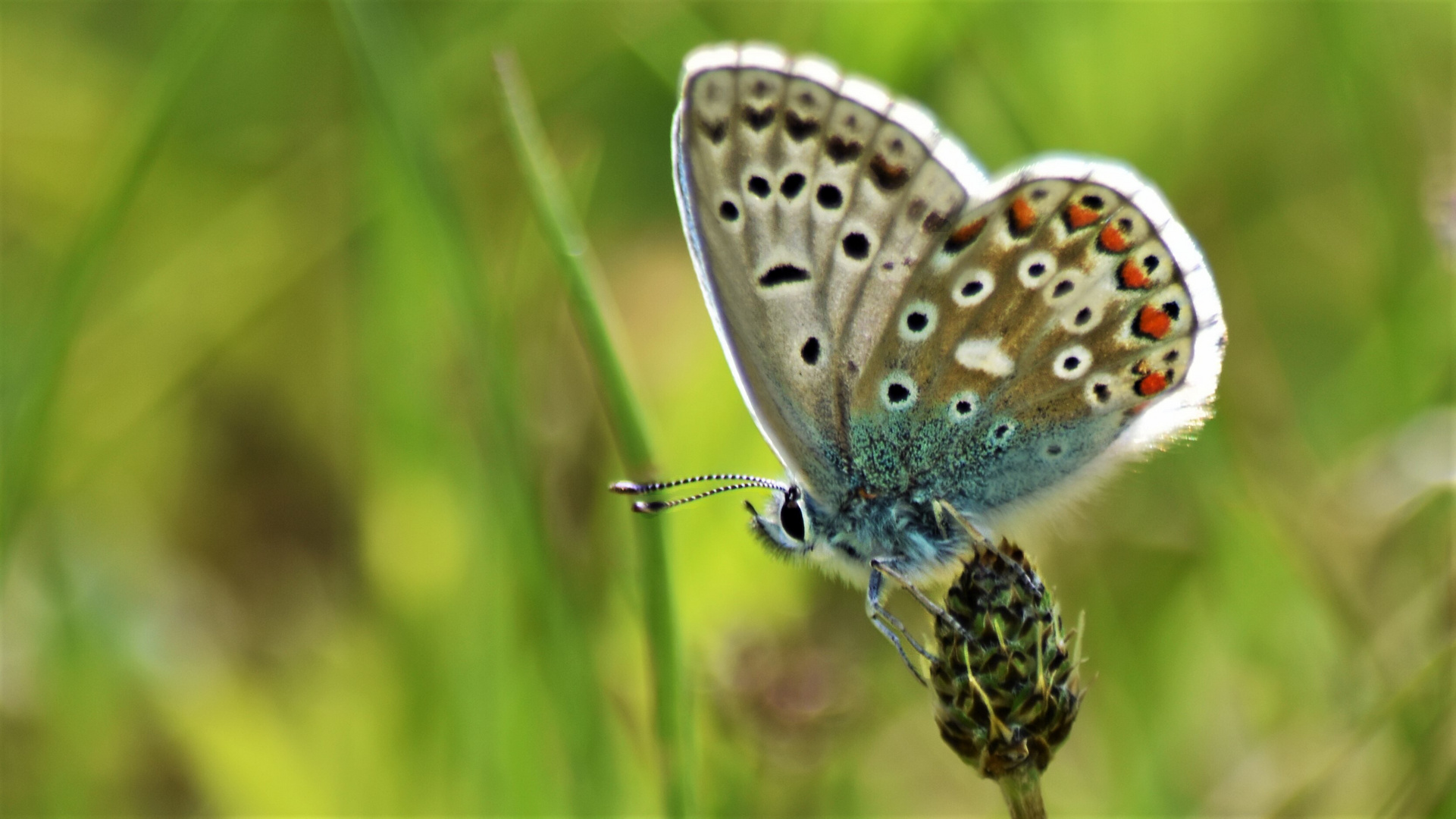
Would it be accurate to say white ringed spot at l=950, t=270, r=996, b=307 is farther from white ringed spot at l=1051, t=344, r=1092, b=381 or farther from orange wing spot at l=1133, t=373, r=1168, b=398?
orange wing spot at l=1133, t=373, r=1168, b=398

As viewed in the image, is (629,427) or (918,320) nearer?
(629,427)

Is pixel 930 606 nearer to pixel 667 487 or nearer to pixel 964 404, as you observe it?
pixel 667 487

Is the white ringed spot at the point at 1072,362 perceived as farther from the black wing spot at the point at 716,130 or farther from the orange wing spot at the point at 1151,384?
the black wing spot at the point at 716,130

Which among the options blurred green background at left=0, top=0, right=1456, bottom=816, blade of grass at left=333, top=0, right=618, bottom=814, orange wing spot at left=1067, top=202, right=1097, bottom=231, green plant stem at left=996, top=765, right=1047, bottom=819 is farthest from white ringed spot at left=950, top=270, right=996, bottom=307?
green plant stem at left=996, top=765, right=1047, bottom=819

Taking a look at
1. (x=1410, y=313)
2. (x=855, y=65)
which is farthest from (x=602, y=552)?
(x=1410, y=313)

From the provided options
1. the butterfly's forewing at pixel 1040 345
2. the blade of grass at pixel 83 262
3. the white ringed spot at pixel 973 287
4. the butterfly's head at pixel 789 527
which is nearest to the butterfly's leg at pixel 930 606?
the butterfly's head at pixel 789 527

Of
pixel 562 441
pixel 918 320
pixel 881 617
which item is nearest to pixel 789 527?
pixel 881 617
